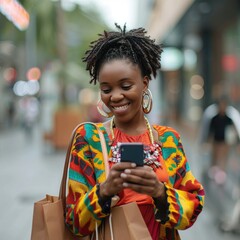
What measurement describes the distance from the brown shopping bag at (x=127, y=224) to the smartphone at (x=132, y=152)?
242mm

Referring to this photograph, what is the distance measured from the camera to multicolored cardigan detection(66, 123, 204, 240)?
7.04 ft

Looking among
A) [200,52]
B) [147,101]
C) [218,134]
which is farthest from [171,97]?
[147,101]

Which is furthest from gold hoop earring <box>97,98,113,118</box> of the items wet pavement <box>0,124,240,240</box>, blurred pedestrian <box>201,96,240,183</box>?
blurred pedestrian <box>201,96,240,183</box>

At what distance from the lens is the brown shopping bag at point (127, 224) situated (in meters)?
2.08

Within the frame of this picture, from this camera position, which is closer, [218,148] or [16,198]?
[16,198]

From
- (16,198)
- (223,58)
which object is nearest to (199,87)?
(223,58)

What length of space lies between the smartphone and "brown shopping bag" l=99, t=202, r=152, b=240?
0.79 feet

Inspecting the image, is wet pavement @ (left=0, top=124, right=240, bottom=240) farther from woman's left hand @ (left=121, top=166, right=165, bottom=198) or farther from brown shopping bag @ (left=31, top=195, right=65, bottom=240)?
woman's left hand @ (left=121, top=166, right=165, bottom=198)

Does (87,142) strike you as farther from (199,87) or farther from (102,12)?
(102,12)

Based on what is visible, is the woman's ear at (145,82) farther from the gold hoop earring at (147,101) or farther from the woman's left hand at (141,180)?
the woman's left hand at (141,180)

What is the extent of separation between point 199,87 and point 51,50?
6833 mm

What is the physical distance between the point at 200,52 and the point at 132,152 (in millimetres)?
20258

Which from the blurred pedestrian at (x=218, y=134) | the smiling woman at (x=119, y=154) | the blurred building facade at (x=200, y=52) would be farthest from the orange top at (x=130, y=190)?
the blurred building facade at (x=200, y=52)

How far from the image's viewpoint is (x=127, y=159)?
1945 millimetres
